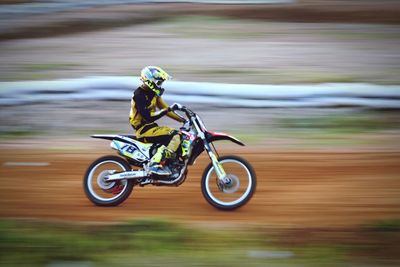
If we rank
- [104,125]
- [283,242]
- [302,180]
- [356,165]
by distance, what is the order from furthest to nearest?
[104,125] < [356,165] < [302,180] < [283,242]

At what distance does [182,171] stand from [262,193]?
4.45ft

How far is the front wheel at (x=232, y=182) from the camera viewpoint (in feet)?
24.4

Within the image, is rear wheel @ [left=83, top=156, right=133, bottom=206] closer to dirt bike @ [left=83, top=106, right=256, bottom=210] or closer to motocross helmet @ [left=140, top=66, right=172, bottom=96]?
dirt bike @ [left=83, top=106, right=256, bottom=210]

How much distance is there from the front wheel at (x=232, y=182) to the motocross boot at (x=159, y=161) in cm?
49

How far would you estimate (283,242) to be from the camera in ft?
21.8

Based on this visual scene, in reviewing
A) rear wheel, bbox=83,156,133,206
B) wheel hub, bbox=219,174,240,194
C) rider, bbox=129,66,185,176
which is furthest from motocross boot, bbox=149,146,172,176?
wheel hub, bbox=219,174,240,194

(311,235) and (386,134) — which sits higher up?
(386,134)

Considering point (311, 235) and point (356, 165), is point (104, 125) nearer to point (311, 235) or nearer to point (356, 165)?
point (356, 165)

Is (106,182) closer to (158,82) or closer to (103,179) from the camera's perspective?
(103,179)

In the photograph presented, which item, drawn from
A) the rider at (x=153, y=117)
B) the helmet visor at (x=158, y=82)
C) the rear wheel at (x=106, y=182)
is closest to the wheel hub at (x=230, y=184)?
the rider at (x=153, y=117)

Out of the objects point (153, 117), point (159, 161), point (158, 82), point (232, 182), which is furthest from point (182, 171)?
A: point (158, 82)

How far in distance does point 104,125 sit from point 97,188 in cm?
415

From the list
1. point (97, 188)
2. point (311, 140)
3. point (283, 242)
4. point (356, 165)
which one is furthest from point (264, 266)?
point (311, 140)

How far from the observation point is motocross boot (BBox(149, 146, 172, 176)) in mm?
7668
